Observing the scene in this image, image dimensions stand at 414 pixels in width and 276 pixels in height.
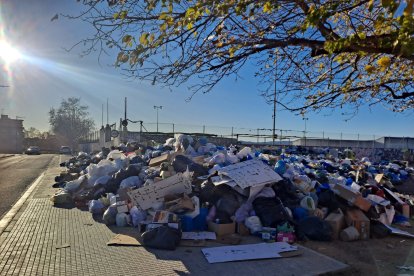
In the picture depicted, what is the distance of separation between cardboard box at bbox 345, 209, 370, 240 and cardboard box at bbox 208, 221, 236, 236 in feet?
6.34

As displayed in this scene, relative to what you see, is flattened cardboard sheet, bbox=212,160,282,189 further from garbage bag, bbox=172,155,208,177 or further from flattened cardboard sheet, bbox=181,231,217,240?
flattened cardboard sheet, bbox=181,231,217,240

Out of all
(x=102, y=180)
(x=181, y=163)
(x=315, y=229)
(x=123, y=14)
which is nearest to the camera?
(x=123, y=14)

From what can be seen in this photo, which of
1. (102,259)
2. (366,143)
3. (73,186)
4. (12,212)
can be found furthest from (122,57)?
(366,143)

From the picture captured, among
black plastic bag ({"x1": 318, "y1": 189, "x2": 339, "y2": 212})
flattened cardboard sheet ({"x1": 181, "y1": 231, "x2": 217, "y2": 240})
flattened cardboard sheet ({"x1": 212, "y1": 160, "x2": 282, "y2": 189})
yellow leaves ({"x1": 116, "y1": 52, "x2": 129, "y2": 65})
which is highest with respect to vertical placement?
yellow leaves ({"x1": 116, "y1": 52, "x2": 129, "y2": 65})

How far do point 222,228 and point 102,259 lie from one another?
1.98 m

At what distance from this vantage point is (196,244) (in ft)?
18.5

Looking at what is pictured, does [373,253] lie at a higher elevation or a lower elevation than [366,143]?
lower

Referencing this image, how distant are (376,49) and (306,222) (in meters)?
2.99

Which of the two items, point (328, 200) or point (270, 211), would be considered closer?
point (270, 211)

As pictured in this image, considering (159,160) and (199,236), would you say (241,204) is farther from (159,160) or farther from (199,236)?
(159,160)

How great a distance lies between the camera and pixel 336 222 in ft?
21.3

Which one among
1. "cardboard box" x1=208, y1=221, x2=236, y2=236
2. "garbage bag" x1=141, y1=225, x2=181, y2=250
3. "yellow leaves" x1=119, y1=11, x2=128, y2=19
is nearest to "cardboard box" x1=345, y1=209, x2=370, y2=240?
"cardboard box" x1=208, y1=221, x2=236, y2=236

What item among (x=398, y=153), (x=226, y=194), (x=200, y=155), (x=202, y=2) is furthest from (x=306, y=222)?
(x=398, y=153)

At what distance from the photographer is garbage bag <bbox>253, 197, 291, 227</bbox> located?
6.41 m
